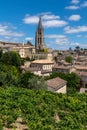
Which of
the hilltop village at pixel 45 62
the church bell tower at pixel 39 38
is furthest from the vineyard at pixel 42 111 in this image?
the church bell tower at pixel 39 38

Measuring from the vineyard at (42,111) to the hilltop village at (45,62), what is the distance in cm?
1557

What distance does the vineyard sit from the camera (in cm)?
1307

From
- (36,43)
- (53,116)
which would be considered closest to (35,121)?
(53,116)

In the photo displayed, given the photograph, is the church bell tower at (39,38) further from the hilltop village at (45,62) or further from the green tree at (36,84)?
the green tree at (36,84)

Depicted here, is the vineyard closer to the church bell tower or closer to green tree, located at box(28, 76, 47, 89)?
green tree, located at box(28, 76, 47, 89)

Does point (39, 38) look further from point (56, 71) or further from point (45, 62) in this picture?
point (56, 71)

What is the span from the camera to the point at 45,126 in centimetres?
1238

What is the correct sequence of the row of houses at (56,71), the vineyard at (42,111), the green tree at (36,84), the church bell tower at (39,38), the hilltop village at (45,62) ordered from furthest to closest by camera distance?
the church bell tower at (39,38), the hilltop village at (45,62), the row of houses at (56,71), the green tree at (36,84), the vineyard at (42,111)

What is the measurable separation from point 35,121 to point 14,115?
4.02 feet

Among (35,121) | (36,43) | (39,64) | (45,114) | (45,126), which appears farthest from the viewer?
(36,43)

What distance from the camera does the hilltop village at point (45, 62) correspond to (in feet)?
134

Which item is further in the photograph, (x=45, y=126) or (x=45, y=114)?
(x=45, y=114)

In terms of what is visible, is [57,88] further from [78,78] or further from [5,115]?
[5,115]

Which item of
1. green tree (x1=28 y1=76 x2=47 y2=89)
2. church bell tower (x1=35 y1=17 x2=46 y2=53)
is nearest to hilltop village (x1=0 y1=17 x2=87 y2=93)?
church bell tower (x1=35 y1=17 x2=46 y2=53)
